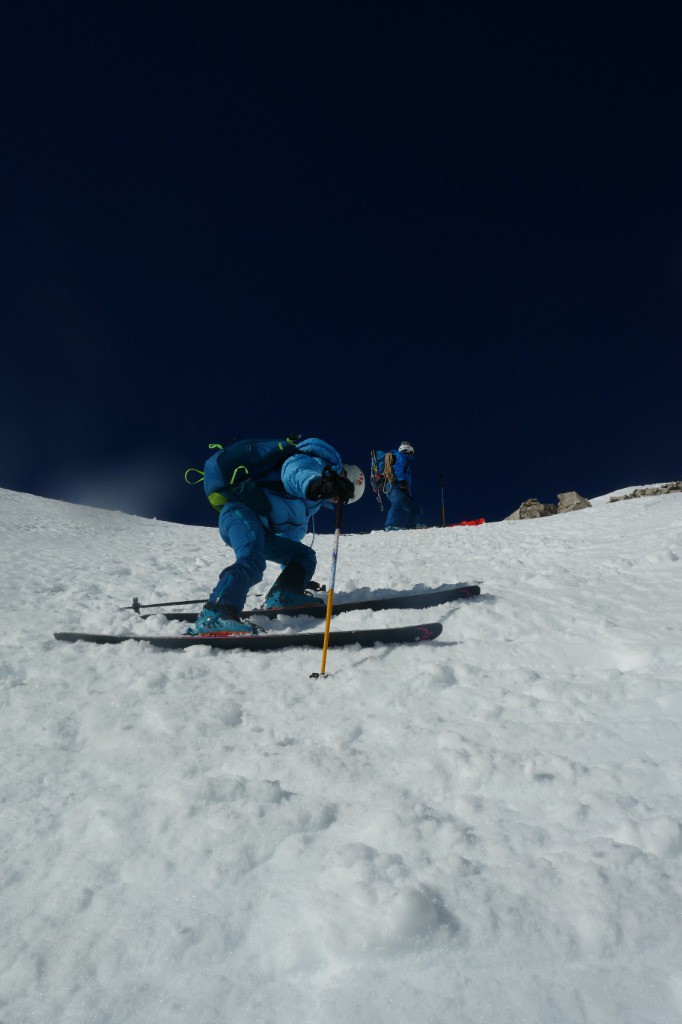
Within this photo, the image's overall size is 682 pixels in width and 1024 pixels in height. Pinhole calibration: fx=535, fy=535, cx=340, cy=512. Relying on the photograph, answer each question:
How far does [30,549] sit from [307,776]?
7.80 m

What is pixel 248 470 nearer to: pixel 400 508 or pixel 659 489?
pixel 400 508

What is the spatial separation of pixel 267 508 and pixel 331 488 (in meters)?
1.10

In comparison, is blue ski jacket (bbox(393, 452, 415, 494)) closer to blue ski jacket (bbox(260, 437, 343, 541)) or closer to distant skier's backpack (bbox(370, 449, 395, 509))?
distant skier's backpack (bbox(370, 449, 395, 509))

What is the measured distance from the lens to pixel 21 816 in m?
1.80

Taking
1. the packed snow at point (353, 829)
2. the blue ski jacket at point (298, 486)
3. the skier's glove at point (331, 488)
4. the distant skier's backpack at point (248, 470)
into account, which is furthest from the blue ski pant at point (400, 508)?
the packed snow at point (353, 829)

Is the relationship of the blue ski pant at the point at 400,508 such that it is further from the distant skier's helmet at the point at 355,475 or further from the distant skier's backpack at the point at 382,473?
the distant skier's helmet at the point at 355,475

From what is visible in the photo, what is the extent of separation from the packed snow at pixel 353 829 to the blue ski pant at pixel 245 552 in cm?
67

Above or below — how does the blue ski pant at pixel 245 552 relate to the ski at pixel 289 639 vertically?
above

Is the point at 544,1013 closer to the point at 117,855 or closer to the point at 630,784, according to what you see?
the point at 630,784

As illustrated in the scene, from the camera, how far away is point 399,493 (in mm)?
17312

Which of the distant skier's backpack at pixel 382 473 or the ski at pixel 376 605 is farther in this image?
the distant skier's backpack at pixel 382 473

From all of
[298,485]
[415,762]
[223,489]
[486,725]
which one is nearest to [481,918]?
[415,762]

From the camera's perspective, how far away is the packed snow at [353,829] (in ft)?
4.01

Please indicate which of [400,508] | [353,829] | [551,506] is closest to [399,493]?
[400,508]
